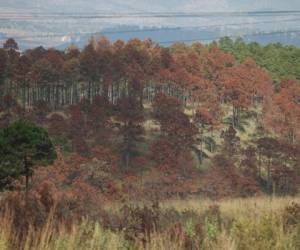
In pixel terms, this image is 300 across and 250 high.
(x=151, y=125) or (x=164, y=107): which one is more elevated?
(x=164, y=107)

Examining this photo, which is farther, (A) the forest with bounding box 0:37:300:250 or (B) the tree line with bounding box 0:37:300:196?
(B) the tree line with bounding box 0:37:300:196

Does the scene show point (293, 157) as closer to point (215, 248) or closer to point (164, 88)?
point (164, 88)

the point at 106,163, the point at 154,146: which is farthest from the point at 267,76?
the point at 106,163

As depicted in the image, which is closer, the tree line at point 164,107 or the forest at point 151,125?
the forest at point 151,125

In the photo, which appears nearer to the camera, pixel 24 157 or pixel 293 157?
pixel 24 157

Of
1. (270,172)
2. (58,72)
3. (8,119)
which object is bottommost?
(270,172)

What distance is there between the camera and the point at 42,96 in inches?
3182

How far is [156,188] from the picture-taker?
5116cm

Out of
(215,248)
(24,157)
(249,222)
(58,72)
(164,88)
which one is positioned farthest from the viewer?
(164,88)

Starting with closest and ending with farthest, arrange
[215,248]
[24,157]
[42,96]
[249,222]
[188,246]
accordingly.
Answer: [215,248] < [249,222] < [188,246] < [24,157] < [42,96]

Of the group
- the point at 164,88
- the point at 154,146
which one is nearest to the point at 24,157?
the point at 154,146

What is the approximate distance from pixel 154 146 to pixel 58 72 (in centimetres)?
2186

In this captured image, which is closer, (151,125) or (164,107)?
(164,107)

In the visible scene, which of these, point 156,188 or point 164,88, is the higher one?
point 164,88
